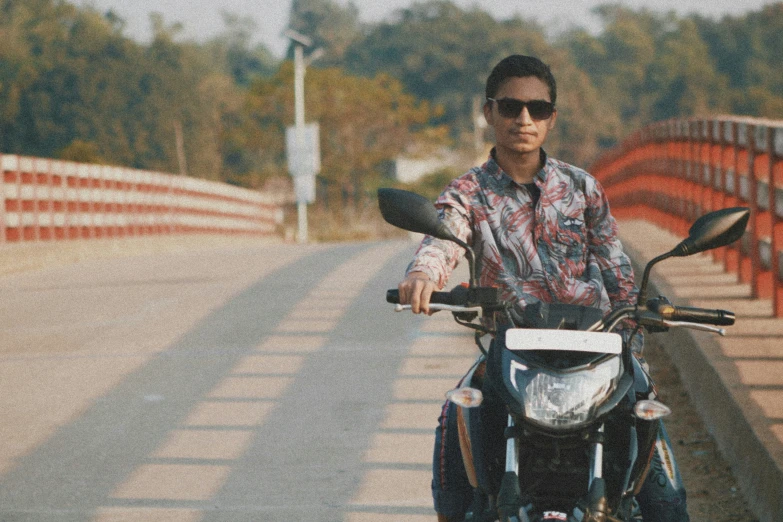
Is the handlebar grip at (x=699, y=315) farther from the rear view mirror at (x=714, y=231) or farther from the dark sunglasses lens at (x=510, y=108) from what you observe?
the dark sunglasses lens at (x=510, y=108)

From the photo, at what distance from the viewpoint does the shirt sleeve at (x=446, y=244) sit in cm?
344

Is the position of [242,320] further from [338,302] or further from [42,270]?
[42,270]

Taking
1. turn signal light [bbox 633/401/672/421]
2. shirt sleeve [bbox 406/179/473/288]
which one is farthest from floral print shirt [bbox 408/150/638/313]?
turn signal light [bbox 633/401/672/421]

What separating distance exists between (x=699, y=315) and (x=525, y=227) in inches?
23.4

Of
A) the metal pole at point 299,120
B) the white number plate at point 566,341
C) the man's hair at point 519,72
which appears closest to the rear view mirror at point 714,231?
the white number plate at point 566,341

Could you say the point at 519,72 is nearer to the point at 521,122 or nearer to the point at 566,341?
the point at 521,122

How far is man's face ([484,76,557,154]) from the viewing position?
3.66 m

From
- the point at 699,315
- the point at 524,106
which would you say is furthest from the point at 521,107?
the point at 699,315

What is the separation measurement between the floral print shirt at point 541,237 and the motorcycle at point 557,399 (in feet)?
0.90

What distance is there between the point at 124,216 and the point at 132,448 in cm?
1869

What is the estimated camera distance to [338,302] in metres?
11.6

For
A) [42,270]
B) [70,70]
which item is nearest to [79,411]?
[42,270]

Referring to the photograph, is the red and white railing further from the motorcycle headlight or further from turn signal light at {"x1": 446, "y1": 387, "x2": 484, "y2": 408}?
the motorcycle headlight

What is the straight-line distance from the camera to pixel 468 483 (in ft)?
11.8
